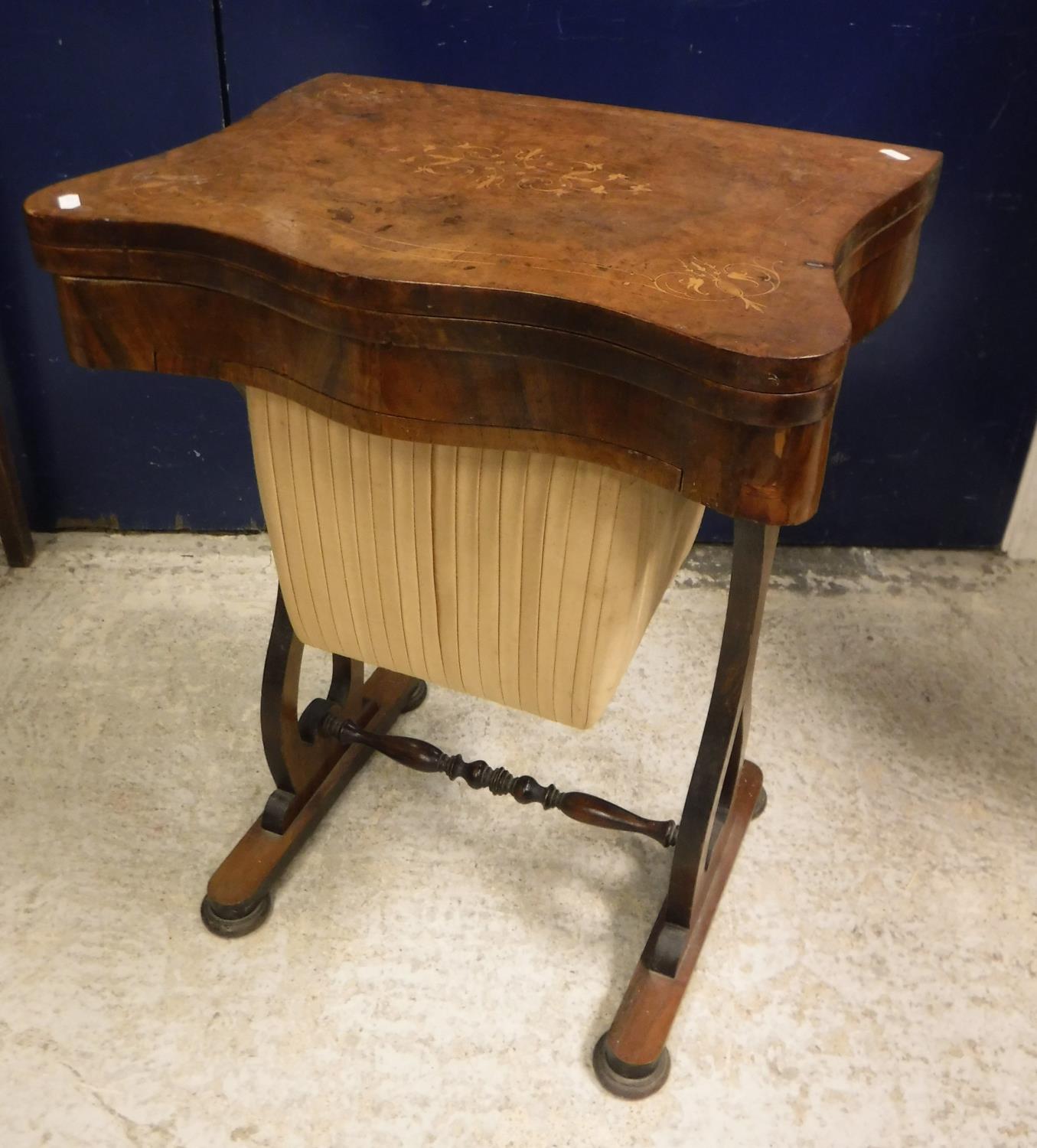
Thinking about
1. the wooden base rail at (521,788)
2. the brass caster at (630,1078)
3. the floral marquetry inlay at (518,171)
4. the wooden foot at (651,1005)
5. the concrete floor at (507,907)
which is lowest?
the concrete floor at (507,907)

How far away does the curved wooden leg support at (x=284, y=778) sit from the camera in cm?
146

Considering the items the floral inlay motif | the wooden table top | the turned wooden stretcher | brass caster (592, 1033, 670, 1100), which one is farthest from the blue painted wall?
brass caster (592, 1033, 670, 1100)

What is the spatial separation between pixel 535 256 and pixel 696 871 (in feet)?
2.48

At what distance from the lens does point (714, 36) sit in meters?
1.73

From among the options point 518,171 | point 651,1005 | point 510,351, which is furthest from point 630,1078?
point 518,171

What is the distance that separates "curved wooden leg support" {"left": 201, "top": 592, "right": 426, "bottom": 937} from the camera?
1.46m

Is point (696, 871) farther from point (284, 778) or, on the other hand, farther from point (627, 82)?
point (627, 82)

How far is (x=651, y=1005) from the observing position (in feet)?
4.45

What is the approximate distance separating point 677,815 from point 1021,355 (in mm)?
1049

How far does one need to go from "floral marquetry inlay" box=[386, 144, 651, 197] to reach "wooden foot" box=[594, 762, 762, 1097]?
2.60 feet

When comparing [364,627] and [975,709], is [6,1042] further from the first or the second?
[975,709]

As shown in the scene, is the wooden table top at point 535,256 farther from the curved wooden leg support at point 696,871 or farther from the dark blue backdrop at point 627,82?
the dark blue backdrop at point 627,82

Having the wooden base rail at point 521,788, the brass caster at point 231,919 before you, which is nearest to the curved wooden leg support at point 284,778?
the brass caster at point 231,919

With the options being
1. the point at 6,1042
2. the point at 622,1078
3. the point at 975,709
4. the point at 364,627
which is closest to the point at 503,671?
the point at 364,627
